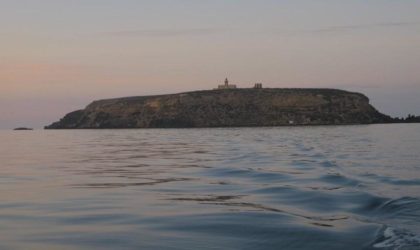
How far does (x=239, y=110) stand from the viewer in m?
145

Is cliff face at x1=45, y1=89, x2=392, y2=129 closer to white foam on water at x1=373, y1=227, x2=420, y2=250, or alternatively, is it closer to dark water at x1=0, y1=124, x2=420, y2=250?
dark water at x1=0, y1=124, x2=420, y2=250

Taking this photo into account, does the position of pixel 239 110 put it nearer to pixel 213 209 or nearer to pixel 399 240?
pixel 213 209

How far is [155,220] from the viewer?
8594 millimetres

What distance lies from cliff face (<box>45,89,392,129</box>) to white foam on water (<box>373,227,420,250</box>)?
132 meters

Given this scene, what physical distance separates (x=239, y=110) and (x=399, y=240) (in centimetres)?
13860

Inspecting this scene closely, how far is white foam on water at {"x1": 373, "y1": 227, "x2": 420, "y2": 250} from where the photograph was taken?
6539 millimetres

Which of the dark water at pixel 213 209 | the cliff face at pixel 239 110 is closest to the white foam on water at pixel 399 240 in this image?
the dark water at pixel 213 209

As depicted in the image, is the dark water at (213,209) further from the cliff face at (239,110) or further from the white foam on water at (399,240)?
the cliff face at (239,110)

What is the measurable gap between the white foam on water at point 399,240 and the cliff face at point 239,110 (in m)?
132

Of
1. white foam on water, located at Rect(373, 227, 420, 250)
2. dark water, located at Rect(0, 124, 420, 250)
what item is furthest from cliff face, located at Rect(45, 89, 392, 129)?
white foam on water, located at Rect(373, 227, 420, 250)

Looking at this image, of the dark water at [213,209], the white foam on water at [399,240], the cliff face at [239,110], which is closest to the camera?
the white foam on water at [399,240]

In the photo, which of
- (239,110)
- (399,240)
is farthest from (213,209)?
(239,110)

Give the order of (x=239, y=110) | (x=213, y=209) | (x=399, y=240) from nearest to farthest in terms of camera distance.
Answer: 1. (x=399, y=240)
2. (x=213, y=209)
3. (x=239, y=110)

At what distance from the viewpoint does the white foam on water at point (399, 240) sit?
6.54 meters
